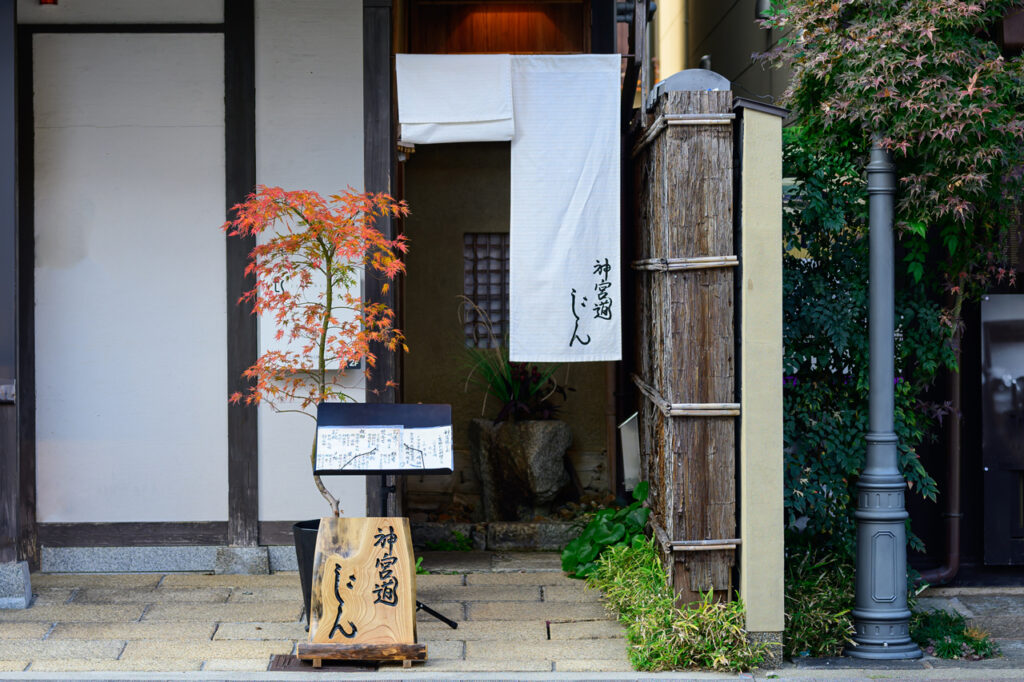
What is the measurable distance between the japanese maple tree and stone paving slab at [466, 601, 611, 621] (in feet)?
3.99

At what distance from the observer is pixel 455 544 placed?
8.66 metres

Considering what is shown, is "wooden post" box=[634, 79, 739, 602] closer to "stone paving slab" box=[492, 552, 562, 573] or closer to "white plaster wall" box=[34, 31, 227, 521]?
"stone paving slab" box=[492, 552, 562, 573]

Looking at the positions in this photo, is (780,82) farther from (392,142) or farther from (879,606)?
(879,606)

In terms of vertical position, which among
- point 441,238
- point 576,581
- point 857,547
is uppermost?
point 441,238

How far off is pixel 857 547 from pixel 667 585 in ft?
3.84

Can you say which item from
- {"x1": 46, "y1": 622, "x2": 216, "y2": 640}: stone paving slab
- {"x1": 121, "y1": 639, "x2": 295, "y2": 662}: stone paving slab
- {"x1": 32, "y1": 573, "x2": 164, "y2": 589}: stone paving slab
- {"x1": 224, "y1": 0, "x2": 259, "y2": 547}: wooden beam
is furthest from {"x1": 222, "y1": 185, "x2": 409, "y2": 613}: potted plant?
{"x1": 32, "y1": 573, "x2": 164, "y2": 589}: stone paving slab

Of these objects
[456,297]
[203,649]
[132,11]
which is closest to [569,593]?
[203,649]

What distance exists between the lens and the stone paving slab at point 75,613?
22.1ft

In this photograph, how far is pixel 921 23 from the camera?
5852mm

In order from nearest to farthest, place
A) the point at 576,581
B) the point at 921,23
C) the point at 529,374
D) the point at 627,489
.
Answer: the point at 921,23, the point at 576,581, the point at 627,489, the point at 529,374

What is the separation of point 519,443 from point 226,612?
126 inches

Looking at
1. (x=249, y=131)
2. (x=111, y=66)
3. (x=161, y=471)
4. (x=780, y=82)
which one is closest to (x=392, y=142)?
(x=249, y=131)

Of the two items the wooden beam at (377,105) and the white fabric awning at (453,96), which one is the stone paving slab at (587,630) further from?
the white fabric awning at (453,96)

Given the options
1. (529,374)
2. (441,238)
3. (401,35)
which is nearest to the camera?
(401,35)
